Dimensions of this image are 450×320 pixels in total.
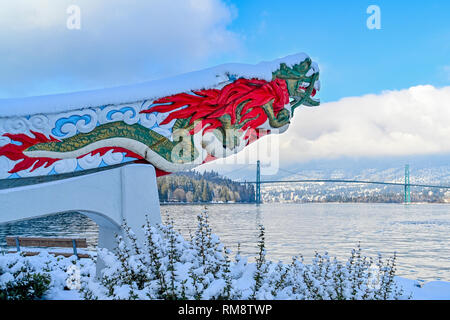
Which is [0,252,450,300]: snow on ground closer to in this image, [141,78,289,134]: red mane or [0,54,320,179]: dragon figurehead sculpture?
[0,54,320,179]: dragon figurehead sculpture

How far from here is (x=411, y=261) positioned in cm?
1266

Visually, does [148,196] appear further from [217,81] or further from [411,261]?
[411,261]

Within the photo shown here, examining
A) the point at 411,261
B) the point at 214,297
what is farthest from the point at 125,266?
the point at 411,261

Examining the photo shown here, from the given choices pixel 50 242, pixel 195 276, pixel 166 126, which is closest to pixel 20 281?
pixel 166 126

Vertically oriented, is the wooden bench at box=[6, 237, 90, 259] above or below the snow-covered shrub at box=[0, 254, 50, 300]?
below

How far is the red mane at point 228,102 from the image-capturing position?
4785mm

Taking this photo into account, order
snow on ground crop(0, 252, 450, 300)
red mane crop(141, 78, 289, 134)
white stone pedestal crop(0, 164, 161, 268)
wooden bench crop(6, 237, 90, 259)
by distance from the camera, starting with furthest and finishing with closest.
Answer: wooden bench crop(6, 237, 90, 259) < snow on ground crop(0, 252, 450, 300) < red mane crop(141, 78, 289, 134) < white stone pedestal crop(0, 164, 161, 268)

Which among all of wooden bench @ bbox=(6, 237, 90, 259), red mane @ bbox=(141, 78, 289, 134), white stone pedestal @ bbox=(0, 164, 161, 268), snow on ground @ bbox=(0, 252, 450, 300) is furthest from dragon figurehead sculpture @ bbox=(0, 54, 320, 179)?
wooden bench @ bbox=(6, 237, 90, 259)

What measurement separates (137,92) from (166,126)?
0.52m

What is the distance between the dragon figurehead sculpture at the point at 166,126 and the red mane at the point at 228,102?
1 cm

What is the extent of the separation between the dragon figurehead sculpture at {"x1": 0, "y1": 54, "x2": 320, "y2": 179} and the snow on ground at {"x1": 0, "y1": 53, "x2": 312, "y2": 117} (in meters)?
0.02

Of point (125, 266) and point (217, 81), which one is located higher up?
point (217, 81)

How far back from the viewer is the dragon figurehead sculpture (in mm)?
4375
